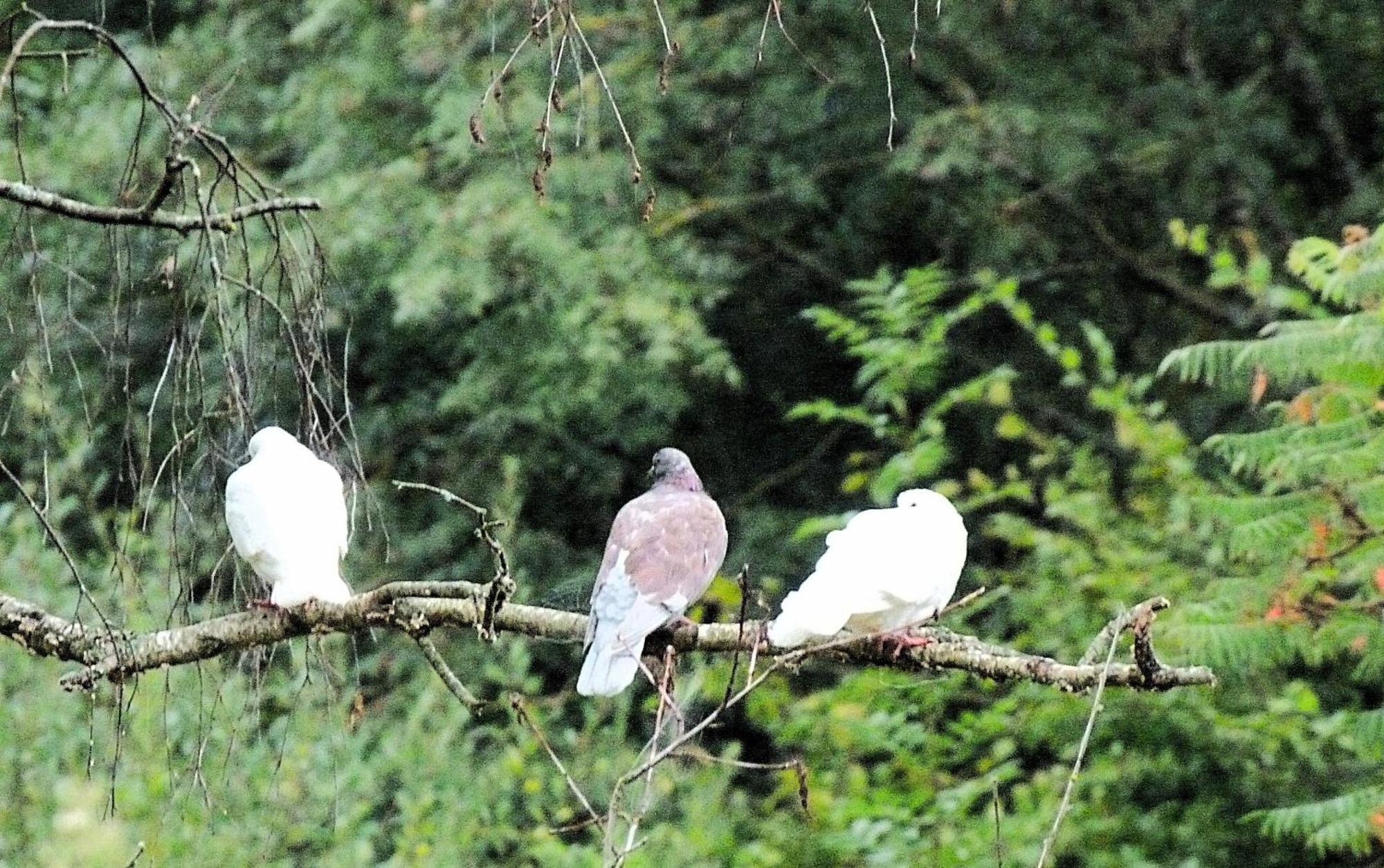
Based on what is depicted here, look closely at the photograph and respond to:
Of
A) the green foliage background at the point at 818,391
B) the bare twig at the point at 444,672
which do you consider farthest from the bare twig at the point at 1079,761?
the green foliage background at the point at 818,391

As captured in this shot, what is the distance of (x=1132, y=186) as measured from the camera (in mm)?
8078

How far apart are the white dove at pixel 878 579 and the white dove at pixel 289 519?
0.66m

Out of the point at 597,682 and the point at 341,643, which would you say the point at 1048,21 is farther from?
the point at 597,682

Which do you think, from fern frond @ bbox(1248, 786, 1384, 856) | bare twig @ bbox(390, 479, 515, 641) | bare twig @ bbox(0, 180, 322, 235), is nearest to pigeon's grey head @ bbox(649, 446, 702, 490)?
fern frond @ bbox(1248, 786, 1384, 856)

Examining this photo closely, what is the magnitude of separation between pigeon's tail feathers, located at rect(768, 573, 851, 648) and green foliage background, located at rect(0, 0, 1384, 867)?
1.89 metres

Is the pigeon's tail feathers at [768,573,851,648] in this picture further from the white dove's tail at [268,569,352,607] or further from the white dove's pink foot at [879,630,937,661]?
the white dove's tail at [268,569,352,607]

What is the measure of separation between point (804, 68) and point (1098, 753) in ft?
9.63

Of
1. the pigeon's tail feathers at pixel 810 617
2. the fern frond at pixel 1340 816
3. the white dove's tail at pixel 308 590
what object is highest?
the white dove's tail at pixel 308 590

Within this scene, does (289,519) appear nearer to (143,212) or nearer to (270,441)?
(270,441)

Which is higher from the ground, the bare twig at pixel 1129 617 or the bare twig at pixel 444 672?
the bare twig at pixel 444 672

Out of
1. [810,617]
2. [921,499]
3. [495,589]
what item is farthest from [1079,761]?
[921,499]

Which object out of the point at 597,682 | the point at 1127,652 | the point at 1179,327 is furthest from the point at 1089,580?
the point at 597,682

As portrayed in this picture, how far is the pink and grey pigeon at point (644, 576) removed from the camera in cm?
303

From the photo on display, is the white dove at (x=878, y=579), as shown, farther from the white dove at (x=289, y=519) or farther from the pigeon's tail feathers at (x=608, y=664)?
the white dove at (x=289, y=519)
